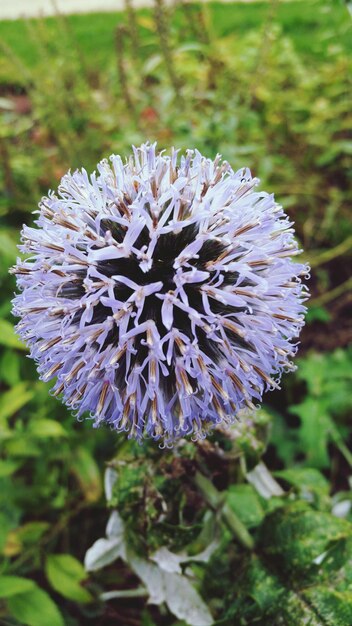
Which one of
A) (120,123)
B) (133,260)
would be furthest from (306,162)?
(133,260)

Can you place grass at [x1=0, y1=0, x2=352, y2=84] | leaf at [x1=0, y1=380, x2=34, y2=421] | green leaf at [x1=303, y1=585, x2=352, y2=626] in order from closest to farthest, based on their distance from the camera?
green leaf at [x1=303, y1=585, x2=352, y2=626]
leaf at [x1=0, y1=380, x2=34, y2=421]
grass at [x1=0, y1=0, x2=352, y2=84]

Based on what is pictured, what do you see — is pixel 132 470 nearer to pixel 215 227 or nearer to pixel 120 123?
pixel 215 227

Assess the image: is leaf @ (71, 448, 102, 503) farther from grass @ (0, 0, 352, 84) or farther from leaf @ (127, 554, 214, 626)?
grass @ (0, 0, 352, 84)

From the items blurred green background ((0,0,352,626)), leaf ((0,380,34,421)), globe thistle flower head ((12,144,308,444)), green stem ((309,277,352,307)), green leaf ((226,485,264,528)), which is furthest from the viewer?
green stem ((309,277,352,307))

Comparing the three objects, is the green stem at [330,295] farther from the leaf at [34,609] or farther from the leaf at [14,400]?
the leaf at [34,609]

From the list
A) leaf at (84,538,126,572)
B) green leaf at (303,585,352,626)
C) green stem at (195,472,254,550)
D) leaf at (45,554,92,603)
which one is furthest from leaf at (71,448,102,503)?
green leaf at (303,585,352,626)

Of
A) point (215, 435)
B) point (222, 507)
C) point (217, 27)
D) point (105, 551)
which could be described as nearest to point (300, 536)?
point (222, 507)
